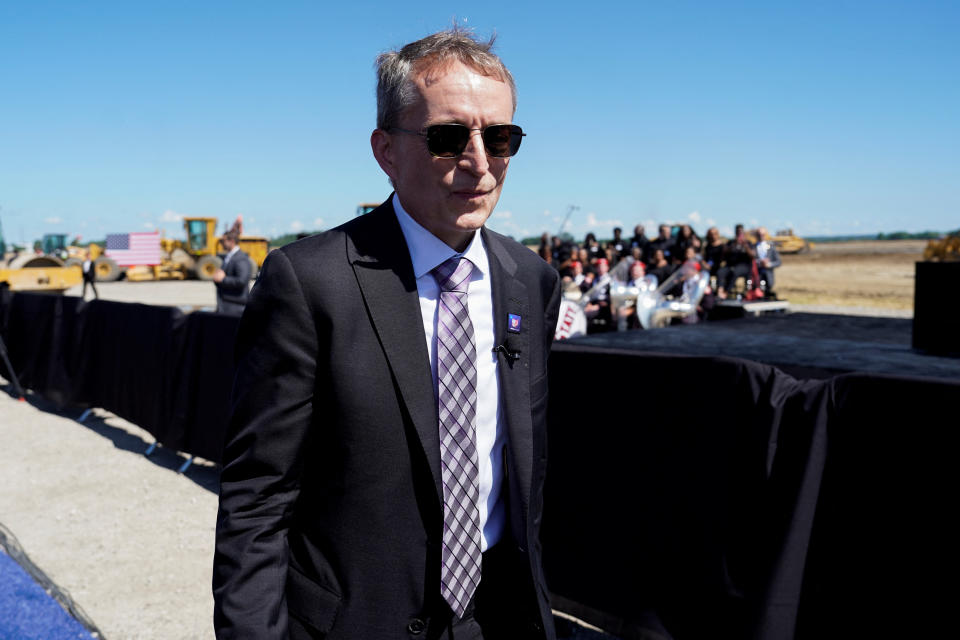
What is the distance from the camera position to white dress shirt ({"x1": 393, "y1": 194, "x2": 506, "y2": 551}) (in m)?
1.63

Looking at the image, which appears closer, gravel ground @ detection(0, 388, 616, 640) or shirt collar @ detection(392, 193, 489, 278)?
shirt collar @ detection(392, 193, 489, 278)

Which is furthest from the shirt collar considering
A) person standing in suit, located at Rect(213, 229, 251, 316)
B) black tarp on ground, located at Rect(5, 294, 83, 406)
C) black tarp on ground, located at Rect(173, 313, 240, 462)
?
person standing in suit, located at Rect(213, 229, 251, 316)

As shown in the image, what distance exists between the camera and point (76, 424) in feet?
28.2

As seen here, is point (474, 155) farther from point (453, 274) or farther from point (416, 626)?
point (416, 626)

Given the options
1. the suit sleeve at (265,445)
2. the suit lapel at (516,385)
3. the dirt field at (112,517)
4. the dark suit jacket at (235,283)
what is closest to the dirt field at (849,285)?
the dark suit jacket at (235,283)

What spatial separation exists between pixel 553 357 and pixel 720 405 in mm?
961

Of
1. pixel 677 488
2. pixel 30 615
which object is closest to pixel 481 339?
pixel 677 488

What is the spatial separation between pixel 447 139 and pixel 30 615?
2.45 metres

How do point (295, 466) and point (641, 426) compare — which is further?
point (641, 426)

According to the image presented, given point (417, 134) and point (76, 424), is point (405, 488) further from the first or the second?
point (76, 424)

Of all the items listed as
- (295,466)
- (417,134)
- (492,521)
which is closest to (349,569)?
(295,466)

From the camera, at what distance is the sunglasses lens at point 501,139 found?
5.13 ft

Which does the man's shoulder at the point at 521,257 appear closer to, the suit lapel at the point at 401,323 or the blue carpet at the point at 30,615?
the suit lapel at the point at 401,323

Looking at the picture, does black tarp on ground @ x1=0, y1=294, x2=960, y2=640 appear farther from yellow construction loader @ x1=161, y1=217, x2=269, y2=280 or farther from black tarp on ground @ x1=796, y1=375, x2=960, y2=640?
yellow construction loader @ x1=161, y1=217, x2=269, y2=280
